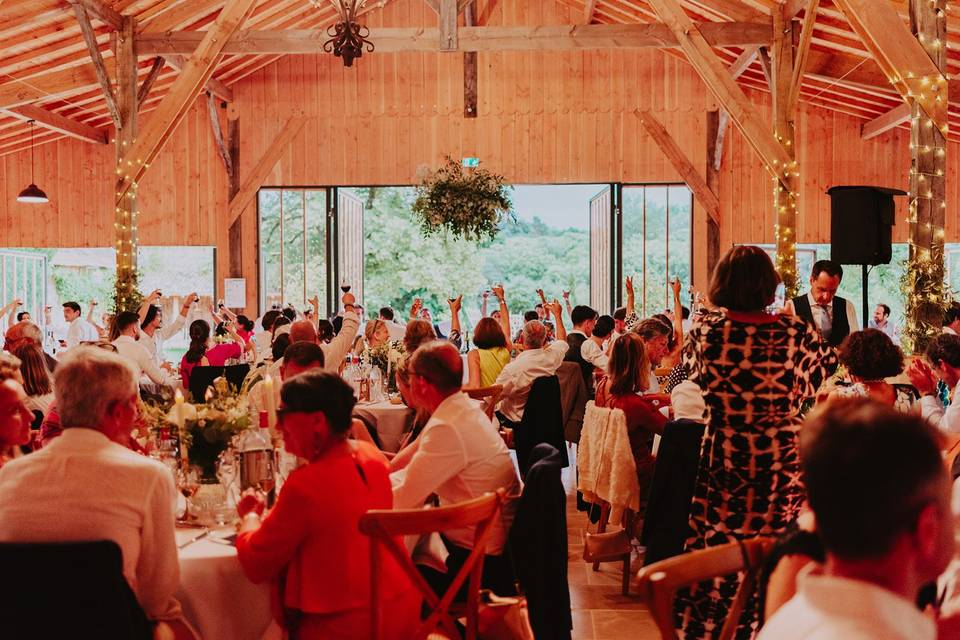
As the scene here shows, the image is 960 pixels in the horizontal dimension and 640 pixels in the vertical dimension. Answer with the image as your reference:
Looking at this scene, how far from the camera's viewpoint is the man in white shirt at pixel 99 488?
6.91 ft

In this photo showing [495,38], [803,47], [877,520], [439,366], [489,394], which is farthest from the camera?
[495,38]

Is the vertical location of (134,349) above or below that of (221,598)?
above

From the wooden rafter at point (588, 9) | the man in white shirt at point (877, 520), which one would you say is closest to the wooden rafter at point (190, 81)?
the wooden rafter at point (588, 9)

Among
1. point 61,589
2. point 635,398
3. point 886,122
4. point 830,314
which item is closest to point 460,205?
point 886,122

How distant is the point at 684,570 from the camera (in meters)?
1.90

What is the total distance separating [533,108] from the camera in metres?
13.9

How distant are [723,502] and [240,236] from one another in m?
12.0

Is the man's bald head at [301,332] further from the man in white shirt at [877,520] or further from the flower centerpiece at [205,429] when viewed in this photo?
the man in white shirt at [877,520]

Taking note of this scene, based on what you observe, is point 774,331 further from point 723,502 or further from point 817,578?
point 817,578

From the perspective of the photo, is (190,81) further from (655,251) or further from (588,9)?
(655,251)

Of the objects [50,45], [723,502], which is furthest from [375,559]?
[50,45]

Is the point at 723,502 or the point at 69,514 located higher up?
the point at 69,514

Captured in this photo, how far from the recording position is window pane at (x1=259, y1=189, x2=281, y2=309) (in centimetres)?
1416

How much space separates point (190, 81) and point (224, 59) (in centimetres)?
412
